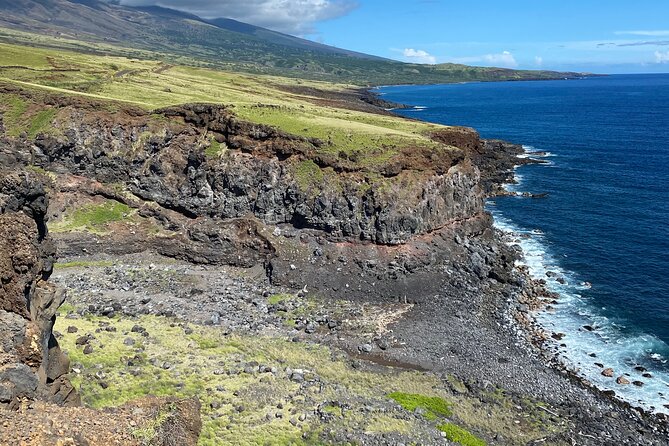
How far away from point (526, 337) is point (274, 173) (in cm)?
3448

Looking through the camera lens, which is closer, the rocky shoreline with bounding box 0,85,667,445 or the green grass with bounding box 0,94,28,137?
the rocky shoreline with bounding box 0,85,667,445

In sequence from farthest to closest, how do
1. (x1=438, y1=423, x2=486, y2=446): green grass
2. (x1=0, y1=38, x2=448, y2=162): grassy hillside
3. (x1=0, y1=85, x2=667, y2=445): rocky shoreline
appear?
(x1=0, y1=38, x2=448, y2=162): grassy hillside < (x1=0, y1=85, x2=667, y2=445): rocky shoreline < (x1=438, y1=423, x2=486, y2=446): green grass

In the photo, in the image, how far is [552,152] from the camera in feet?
413

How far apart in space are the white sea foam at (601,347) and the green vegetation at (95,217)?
50.7 metres

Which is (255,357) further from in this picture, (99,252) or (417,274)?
(99,252)

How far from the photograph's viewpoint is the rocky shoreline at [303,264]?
121 ft

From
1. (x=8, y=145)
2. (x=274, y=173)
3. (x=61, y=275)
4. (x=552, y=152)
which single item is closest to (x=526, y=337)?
(x=274, y=173)

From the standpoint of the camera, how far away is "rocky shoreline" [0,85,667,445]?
121 ft

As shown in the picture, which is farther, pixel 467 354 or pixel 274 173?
pixel 274 173

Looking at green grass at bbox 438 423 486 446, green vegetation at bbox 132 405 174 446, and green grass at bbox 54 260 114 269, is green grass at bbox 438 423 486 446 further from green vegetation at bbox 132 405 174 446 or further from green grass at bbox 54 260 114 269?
green grass at bbox 54 260 114 269

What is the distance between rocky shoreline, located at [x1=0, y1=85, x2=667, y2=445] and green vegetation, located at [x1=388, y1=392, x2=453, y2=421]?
123 cm

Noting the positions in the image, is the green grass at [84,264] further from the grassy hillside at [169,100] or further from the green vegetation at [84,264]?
the grassy hillside at [169,100]

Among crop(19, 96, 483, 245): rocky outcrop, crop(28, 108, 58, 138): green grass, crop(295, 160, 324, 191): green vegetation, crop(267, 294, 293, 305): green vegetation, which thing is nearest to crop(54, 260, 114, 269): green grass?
crop(19, 96, 483, 245): rocky outcrop

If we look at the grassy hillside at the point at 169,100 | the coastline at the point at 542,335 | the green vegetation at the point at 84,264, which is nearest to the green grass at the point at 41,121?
the grassy hillside at the point at 169,100
